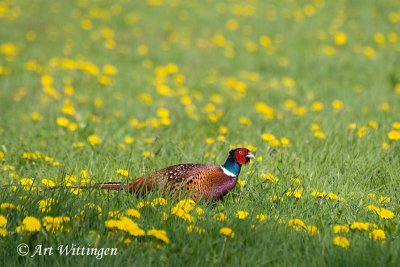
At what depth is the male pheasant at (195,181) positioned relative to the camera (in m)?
3.89

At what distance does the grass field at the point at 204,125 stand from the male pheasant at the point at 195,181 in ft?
0.28

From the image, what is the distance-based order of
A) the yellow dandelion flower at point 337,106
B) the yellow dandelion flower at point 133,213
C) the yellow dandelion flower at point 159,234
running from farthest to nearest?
1. the yellow dandelion flower at point 337,106
2. the yellow dandelion flower at point 133,213
3. the yellow dandelion flower at point 159,234

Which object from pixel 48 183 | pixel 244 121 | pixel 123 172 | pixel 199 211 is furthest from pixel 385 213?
pixel 244 121

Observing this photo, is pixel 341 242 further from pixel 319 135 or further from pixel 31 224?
pixel 319 135

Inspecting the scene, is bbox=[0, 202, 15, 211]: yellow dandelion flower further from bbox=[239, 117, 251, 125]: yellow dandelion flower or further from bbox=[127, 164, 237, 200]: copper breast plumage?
bbox=[239, 117, 251, 125]: yellow dandelion flower

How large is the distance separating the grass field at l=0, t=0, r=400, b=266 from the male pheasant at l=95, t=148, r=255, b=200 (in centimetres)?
9

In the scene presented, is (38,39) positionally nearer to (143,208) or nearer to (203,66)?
(203,66)

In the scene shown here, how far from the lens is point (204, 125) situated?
657cm

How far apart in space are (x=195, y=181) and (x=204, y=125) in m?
2.71

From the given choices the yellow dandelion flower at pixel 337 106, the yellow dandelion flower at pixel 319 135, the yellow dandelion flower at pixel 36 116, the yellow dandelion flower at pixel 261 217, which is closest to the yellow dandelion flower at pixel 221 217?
the yellow dandelion flower at pixel 261 217

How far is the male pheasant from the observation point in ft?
12.8

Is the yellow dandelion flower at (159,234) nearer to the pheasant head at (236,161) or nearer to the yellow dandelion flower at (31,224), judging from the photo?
the yellow dandelion flower at (31,224)

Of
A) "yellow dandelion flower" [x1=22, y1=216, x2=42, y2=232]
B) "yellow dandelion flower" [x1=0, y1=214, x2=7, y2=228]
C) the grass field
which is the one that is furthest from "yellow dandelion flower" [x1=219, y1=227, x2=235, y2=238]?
"yellow dandelion flower" [x1=0, y1=214, x2=7, y2=228]

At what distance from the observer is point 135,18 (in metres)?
11.9
